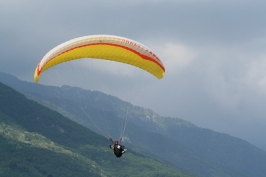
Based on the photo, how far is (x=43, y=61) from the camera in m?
40.7

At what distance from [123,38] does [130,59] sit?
94.9 inches

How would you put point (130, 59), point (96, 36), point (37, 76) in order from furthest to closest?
1. point (130, 59)
2. point (96, 36)
3. point (37, 76)

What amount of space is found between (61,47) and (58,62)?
1.63m

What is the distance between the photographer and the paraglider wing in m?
41.0

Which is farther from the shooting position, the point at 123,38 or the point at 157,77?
the point at 157,77

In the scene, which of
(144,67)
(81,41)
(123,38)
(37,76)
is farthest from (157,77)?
(37,76)

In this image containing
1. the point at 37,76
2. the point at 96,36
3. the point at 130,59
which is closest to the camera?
the point at 37,76

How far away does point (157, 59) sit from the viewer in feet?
151

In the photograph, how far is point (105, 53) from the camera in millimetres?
43969

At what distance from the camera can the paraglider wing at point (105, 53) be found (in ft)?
134

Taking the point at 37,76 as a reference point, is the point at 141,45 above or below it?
above

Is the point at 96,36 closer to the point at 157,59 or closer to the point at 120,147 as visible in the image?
the point at 157,59

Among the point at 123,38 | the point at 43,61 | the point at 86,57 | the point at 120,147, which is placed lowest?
the point at 120,147

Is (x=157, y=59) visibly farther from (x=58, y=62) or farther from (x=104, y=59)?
(x=58, y=62)
